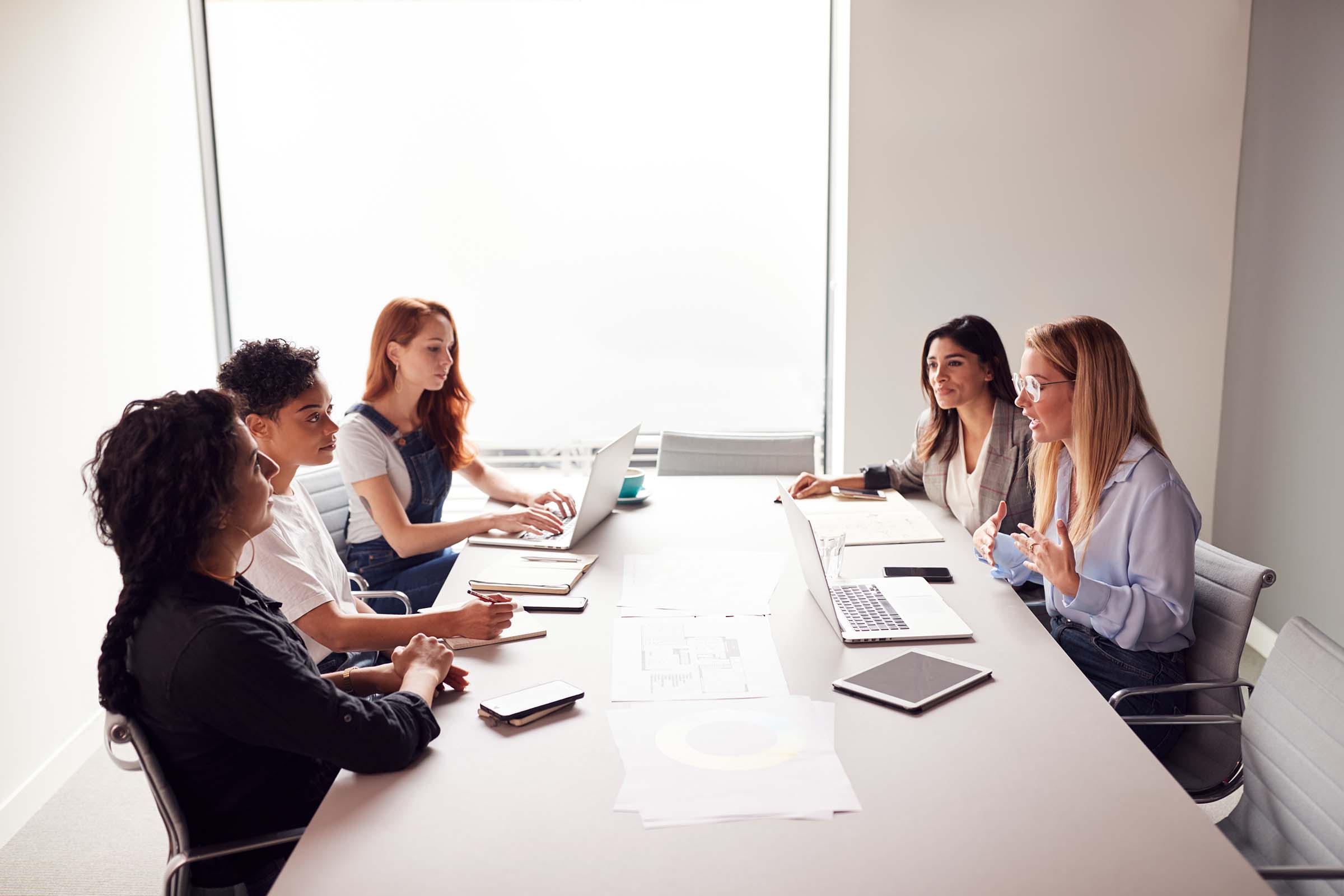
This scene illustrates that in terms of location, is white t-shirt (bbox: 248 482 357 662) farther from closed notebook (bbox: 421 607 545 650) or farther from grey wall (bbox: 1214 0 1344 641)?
grey wall (bbox: 1214 0 1344 641)

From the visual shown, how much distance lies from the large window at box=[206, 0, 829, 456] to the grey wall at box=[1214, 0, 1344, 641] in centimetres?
169

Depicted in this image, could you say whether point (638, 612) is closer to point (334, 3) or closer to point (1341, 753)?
point (1341, 753)

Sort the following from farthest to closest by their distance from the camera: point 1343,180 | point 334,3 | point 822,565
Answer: point 334,3, point 1343,180, point 822,565

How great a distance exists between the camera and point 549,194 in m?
4.24

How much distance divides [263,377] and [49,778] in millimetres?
1684

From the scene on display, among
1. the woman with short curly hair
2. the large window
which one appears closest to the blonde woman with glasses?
the woman with short curly hair

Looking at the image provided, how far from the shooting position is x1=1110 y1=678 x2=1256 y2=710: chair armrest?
5.28 ft

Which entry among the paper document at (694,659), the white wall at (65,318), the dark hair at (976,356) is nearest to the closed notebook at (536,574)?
the paper document at (694,659)

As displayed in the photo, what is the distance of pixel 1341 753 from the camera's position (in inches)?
48.7

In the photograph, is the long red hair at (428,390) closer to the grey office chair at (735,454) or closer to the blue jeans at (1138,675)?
the grey office chair at (735,454)

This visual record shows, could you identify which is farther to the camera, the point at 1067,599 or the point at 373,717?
the point at 1067,599

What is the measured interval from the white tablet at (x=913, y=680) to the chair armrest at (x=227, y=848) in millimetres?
805

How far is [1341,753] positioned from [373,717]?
1.27 meters

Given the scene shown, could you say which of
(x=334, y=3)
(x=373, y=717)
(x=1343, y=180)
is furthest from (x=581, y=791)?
(x=334, y=3)
